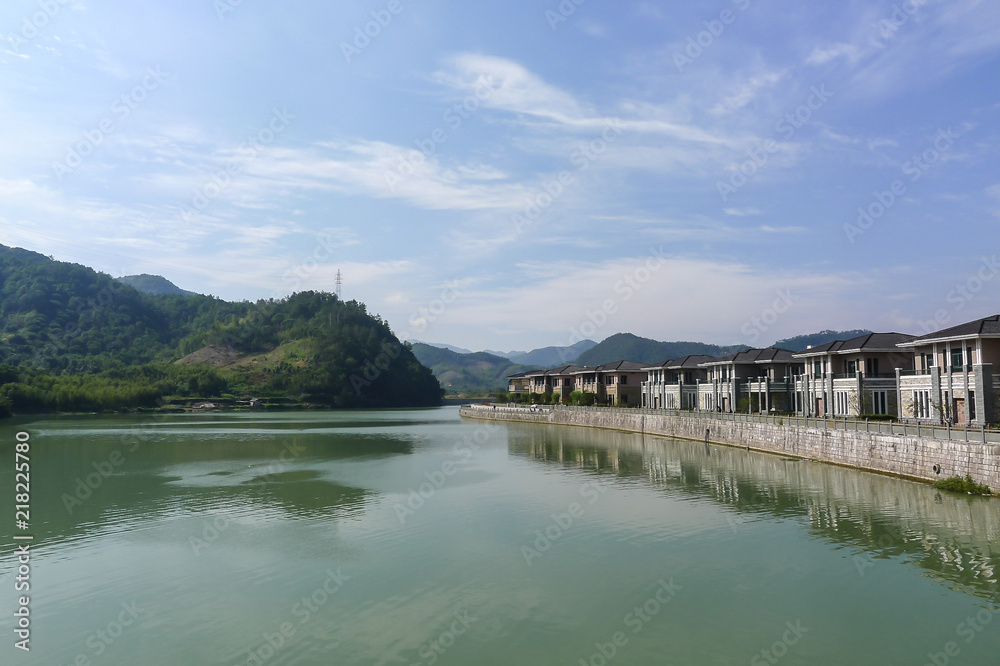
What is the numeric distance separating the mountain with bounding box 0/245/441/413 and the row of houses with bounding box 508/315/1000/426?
9431 cm

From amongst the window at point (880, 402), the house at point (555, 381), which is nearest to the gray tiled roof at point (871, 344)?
the window at point (880, 402)

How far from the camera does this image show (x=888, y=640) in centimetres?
1298

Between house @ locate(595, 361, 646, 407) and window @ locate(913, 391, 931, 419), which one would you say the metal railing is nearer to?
window @ locate(913, 391, 931, 419)

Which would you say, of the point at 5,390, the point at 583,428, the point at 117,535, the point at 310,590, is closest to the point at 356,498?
the point at 117,535

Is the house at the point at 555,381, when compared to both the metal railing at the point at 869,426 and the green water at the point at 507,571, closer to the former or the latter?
the metal railing at the point at 869,426

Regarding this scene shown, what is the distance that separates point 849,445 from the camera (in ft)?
110

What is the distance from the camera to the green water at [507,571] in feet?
42.0

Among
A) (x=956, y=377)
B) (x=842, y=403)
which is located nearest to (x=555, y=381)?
(x=842, y=403)

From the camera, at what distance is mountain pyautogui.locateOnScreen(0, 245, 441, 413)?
132 metres

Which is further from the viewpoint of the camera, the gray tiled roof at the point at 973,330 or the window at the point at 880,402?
the window at the point at 880,402

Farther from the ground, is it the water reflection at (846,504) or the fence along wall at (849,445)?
the fence along wall at (849,445)

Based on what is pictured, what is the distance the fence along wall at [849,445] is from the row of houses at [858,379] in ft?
19.4

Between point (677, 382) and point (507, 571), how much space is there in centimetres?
6280

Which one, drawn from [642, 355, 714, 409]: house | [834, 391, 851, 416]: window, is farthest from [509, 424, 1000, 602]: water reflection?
[642, 355, 714, 409]: house
